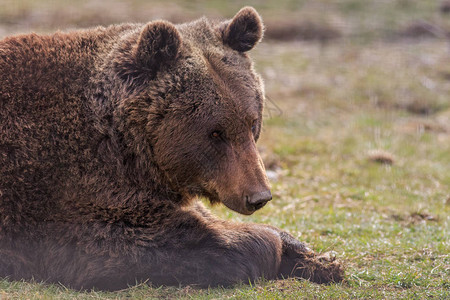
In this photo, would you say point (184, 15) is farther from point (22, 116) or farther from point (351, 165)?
point (22, 116)

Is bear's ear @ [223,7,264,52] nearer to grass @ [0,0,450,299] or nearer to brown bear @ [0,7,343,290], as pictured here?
brown bear @ [0,7,343,290]

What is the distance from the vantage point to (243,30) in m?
5.75

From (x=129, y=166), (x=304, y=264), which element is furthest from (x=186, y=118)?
(x=304, y=264)

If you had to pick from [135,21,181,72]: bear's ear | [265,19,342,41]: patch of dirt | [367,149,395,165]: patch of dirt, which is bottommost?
[367,149,395,165]: patch of dirt

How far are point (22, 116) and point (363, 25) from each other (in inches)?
741

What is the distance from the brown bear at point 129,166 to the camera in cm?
484

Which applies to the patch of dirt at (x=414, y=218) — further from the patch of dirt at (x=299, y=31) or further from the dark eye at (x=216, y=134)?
the patch of dirt at (x=299, y=31)

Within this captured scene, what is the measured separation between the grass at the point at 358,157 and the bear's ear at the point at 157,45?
4.90 feet

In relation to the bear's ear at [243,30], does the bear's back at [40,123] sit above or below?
below

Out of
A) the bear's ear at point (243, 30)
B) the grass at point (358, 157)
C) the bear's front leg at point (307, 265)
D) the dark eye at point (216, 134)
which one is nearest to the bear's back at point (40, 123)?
the grass at point (358, 157)

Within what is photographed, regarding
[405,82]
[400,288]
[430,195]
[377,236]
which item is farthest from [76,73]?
[405,82]

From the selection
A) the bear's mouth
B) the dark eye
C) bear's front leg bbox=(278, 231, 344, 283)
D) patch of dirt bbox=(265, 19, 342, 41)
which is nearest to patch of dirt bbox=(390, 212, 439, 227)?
bear's front leg bbox=(278, 231, 344, 283)

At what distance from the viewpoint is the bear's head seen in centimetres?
501

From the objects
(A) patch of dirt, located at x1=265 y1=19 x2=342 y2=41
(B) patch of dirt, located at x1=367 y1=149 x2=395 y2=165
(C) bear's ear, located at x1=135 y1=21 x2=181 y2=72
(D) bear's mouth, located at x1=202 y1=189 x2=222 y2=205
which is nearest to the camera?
(C) bear's ear, located at x1=135 y1=21 x2=181 y2=72
